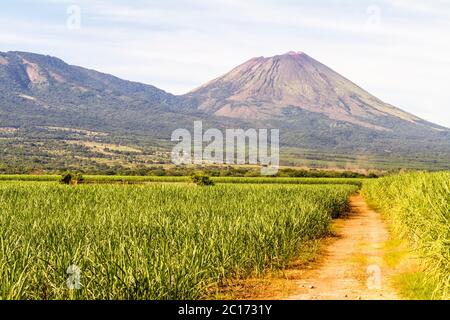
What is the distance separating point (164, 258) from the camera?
36.8 feet

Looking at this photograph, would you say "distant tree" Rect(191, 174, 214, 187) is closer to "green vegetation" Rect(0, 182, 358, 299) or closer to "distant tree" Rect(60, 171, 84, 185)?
"distant tree" Rect(60, 171, 84, 185)

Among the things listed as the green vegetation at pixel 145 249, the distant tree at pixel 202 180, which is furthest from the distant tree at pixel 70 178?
the green vegetation at pixel 145 249

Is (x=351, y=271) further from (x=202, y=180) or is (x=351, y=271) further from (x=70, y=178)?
(x=70, y=178)

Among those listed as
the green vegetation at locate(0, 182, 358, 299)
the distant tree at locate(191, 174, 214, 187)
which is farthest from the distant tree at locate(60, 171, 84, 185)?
the green vegetation at locate(0, 182, 358, 299)

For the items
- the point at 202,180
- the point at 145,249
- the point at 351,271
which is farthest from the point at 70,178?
the point at 145,249

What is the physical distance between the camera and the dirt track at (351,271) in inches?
525

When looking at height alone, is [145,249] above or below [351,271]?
above

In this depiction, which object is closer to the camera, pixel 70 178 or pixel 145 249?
pixel 145 249

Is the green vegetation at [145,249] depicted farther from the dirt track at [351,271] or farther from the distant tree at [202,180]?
the distant tree at [202,180]

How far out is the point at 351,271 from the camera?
16500 mm

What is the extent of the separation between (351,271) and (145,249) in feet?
23.0

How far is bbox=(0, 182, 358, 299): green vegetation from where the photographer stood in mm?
9914

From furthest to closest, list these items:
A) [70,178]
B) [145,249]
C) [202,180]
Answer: [70,178]
[202,180]
[145,249]
